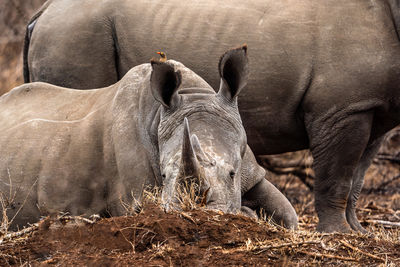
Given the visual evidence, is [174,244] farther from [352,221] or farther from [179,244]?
[352,221]

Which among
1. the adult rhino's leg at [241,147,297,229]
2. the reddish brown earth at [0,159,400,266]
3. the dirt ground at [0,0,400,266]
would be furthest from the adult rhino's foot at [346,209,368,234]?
the reddish brown earth at [0,159,400,266]

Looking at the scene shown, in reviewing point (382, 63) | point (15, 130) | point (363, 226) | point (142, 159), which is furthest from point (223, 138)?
point (363, 226)

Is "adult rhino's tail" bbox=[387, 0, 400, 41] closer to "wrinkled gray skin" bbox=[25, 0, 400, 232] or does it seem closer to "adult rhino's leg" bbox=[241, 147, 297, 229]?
"wrinkled gray skin" bbox=[25, 0, 400, 232]

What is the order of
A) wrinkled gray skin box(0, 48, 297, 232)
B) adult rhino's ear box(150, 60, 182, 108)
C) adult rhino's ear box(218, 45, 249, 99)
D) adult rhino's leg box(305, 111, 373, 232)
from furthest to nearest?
1. adult rhino's leg box(305, 111, 373, 232)
2. adult rhino's ear box(218, 45, 249, 99)
3. adult rhino's ear box(150, 60, 182, 108)
4. wrinkled gray skin box(0, 48, 297, 232)

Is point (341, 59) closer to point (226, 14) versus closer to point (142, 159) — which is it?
point (226, 14)

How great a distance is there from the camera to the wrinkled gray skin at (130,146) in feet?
13.4

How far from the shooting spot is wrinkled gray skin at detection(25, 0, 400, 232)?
20.0ft

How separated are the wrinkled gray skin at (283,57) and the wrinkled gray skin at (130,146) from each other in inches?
31.9

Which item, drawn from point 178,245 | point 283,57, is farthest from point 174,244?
point 283,57

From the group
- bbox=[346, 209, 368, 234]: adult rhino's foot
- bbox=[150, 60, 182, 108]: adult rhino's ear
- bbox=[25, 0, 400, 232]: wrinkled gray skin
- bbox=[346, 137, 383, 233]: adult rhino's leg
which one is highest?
bbox=[150, 60, 182, 108]: adult rhino's ear

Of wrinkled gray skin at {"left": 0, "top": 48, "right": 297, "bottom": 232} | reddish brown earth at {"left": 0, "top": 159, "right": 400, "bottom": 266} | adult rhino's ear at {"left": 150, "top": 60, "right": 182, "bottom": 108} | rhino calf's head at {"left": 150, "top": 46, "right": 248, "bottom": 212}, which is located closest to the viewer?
reddish brown earth at {"left": 0, "top": 159, "right": 400, "bottom": 266}

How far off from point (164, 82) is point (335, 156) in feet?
7.07

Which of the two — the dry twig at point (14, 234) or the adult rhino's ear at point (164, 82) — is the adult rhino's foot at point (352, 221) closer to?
the adult rhino's ear at point (164, 82)

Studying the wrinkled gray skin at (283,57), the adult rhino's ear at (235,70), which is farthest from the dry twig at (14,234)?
the wrinkled gray skin at (283,57)
